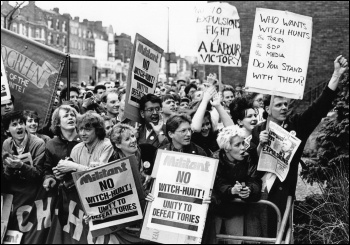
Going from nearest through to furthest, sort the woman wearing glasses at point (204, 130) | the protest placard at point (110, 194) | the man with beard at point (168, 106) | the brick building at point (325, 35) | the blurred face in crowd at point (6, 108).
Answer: the protest placard at point (110, 194) < the blurred face in crowd at point (6, 108) < the woman wearing glasses at point (204, 130) < the man with beard at point (168, 106) < the brick building at point (325, 35)

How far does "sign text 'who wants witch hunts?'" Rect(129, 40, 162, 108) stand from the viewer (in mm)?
7059

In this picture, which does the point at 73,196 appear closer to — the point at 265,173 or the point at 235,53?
the point at 265,173

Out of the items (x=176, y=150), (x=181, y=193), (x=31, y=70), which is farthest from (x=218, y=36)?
(x=181, y=193)

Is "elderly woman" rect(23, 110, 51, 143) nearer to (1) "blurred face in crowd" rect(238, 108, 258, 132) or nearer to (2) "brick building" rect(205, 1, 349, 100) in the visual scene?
(1) "blurred face in crowd" rect(238, 108, 258, 132)

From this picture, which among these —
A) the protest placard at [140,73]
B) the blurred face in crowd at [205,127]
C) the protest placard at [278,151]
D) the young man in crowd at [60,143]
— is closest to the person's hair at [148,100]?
the protest placard at [140,73]

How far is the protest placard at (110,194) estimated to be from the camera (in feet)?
17.0

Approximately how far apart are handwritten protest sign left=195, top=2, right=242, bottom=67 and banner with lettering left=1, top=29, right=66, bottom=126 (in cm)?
305

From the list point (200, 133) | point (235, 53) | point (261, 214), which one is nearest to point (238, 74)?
point (235, 53)

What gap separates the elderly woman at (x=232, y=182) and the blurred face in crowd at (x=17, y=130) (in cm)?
194

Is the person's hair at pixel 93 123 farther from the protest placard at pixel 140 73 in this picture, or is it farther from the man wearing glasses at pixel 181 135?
the protest placard at pixel 140 73

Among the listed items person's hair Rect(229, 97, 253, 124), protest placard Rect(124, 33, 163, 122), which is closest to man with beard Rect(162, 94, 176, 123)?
protest placard Rect(124, 33, 163, 122)

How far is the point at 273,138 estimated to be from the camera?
5.69 metres

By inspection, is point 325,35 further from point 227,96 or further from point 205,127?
point 205,127

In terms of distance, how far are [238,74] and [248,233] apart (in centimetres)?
1646
